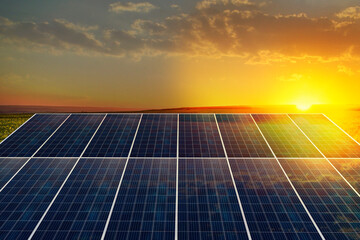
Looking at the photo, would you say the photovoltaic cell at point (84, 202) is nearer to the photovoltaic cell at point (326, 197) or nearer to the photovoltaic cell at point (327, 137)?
the photovoltaic cell at point (326, 197)

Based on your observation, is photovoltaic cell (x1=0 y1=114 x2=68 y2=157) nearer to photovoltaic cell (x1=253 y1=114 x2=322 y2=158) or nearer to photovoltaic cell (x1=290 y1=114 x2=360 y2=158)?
photovoltaic cell (x1=253 y1=114 x2=322 y2=158)

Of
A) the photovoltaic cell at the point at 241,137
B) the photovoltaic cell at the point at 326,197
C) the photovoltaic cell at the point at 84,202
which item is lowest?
the photovoltaic cell at the point at 326,197

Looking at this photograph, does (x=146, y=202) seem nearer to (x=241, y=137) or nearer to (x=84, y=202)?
(x=84, y=202)

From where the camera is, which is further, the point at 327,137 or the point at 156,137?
the point at 327,137

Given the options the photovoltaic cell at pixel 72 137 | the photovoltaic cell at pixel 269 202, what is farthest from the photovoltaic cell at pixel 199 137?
the photovoltaic cell at pixel 72 137

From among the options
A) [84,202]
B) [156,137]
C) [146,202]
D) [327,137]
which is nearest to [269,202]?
[146,202]

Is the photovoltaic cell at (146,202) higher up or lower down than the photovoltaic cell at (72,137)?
lower down
